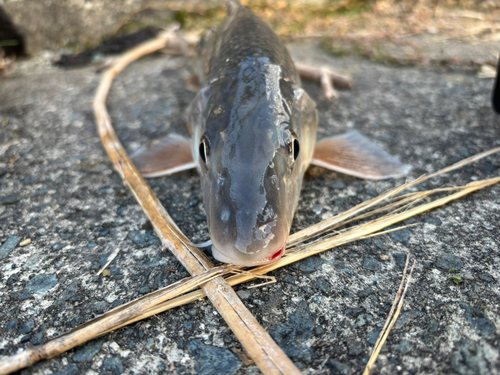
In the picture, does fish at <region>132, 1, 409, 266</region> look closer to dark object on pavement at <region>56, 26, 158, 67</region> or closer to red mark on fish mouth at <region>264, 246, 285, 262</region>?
red mark on fish mouth at <region>264, 246, 285, 262</region>

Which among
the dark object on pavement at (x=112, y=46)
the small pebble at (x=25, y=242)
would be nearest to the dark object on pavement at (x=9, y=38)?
the dark object on pavement at (x=112, y=46)

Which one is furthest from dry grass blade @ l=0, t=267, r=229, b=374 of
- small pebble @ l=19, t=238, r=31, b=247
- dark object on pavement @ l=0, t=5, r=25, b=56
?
dark object on pavement @ l=0, t=5, r=25, b=56

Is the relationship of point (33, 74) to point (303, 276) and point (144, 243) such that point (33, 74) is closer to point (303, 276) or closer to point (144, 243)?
point (144, 243)

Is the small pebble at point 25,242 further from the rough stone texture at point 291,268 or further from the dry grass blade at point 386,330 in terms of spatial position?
the dry grass blade at point 386,330

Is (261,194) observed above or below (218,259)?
above

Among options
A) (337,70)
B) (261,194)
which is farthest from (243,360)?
(337,70)

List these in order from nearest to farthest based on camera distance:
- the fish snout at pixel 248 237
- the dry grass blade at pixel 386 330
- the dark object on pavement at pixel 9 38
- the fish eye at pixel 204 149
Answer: the dry grass blade at pixel 386 330
the fish snout at pixel 248 237
the fish eye at pixel 204 149
the dark object on pavement at pixel 9 38
